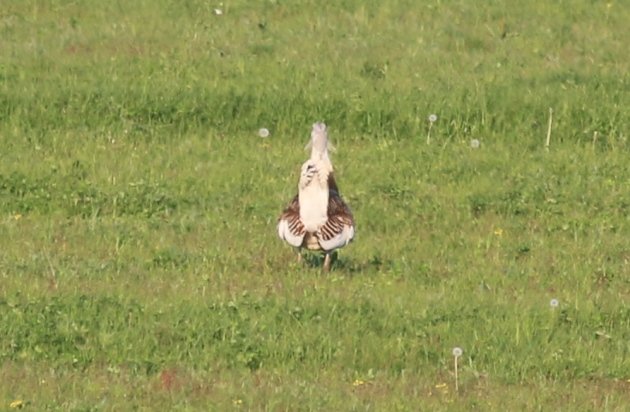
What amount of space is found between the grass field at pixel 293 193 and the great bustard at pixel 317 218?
268 millimetres

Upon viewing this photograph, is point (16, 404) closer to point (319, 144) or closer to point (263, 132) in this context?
point (319, 144)

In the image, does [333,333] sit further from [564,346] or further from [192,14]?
[192,14]

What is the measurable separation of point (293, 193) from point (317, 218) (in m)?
2.66

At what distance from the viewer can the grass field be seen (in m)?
10.6

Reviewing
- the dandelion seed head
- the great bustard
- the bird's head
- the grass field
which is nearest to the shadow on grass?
the grass field

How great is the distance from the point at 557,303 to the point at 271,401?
2898 millimetres

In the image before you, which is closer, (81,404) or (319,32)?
(81,404)

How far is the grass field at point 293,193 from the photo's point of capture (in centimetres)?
1057

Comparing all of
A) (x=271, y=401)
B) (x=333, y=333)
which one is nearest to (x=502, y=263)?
(x=333, y=333)

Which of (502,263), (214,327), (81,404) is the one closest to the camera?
(81,404)

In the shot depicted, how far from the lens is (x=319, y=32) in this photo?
64.4 ft

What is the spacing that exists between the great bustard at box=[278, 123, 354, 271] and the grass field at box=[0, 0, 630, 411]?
10.5 inches

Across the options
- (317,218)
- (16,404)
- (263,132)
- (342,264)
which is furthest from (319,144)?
(16,404)

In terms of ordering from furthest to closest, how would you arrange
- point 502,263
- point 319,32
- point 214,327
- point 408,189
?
1. point 319,32
2. point 408,189
3. point 502,263
4. point 214,327
